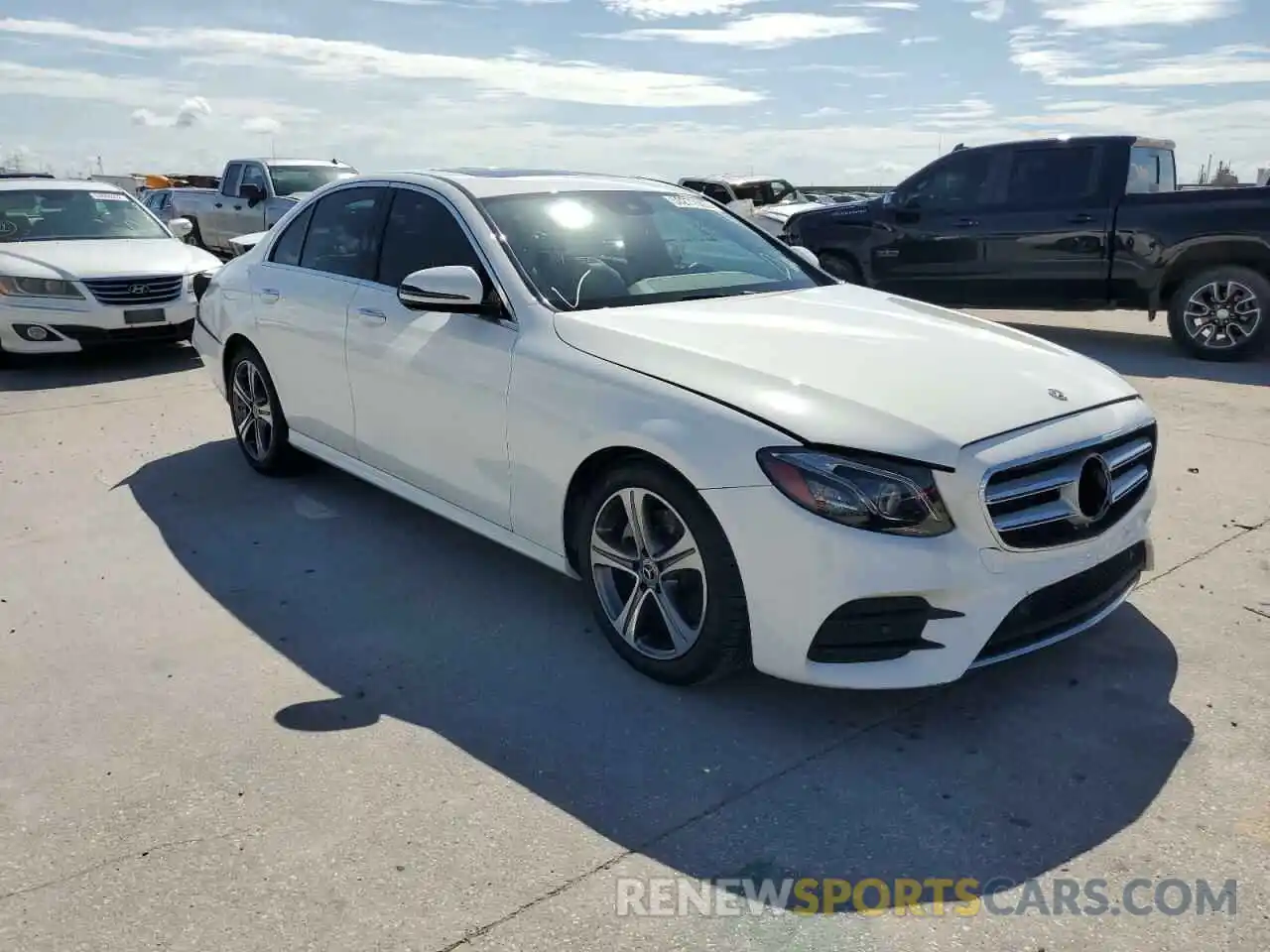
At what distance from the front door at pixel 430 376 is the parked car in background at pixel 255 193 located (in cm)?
1163

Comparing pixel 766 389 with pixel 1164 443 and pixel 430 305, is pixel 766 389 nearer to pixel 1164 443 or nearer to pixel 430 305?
pixel 430 305

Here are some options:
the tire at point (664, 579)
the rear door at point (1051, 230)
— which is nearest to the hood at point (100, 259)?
the tire at point (664, 579)

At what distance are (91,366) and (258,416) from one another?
469cm

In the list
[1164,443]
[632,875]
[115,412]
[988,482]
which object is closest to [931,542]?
[988,482]

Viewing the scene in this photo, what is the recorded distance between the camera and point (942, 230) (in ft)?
36.6

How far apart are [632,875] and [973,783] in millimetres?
1025

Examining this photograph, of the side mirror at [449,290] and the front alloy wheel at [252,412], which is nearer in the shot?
the side mirror at [449,290]

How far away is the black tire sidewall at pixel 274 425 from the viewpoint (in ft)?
18.8

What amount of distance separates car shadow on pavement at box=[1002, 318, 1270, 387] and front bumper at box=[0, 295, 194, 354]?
25.2 ft

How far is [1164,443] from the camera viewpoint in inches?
266

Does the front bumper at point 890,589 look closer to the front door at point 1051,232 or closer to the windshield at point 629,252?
the windshield at point 629,252

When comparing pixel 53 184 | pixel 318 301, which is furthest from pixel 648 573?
pixel 53 184

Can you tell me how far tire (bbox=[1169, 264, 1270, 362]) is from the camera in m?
9.30

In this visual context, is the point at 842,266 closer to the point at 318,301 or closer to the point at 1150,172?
the point at 1150,172
